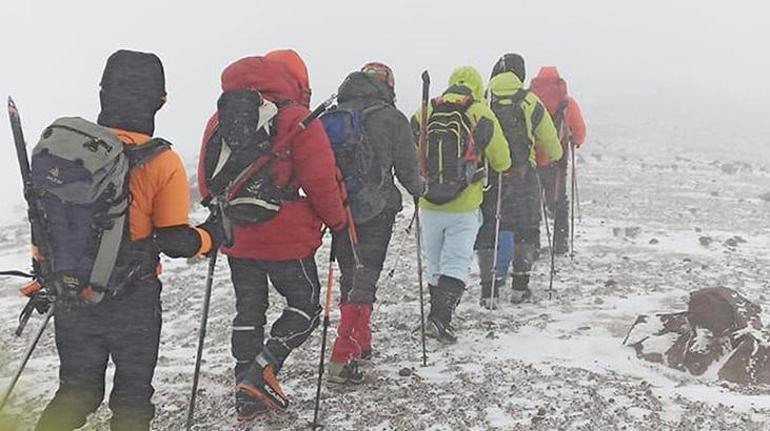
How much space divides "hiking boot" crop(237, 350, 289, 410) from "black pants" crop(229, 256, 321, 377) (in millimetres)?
88

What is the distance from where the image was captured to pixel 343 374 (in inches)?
267

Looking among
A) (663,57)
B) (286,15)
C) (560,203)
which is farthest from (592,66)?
(560,203)

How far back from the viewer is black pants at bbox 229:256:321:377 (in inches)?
234

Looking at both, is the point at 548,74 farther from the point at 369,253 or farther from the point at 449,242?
the point at 369,253

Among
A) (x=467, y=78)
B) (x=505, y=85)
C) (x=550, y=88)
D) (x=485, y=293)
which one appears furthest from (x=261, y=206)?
(x=550, y=88)

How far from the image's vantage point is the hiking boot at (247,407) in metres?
5.96

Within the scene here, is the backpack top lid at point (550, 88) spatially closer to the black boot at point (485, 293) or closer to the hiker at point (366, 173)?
the black boot at point (485, 293)

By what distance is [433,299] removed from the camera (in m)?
8.11

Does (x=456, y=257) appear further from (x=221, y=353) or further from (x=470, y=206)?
(x=221, y=353)

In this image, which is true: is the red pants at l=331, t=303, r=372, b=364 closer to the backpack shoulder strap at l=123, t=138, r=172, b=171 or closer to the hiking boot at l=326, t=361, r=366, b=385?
the hiking boot at l=326, t=361, r=366, b=385

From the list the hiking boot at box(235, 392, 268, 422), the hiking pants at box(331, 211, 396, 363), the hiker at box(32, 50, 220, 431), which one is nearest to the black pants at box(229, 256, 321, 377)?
the hiking boot at box(235, 392, 268, 422)

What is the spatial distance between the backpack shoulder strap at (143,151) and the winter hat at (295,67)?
1594 millimetres

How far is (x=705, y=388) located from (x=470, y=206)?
9.26 ft

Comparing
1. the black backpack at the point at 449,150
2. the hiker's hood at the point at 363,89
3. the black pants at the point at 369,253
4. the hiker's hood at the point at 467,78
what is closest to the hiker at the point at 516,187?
the hiker's hood at the point at 467,78
